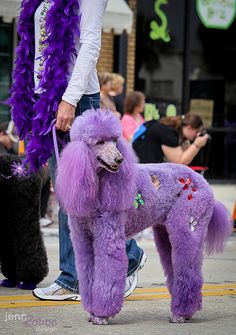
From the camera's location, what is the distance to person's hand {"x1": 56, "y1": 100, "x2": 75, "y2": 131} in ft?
17.6

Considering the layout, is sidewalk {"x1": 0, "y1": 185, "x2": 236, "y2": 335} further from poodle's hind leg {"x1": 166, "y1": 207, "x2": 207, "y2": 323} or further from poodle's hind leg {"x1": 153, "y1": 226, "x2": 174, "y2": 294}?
poodle's hind leg {"x1": 153, "y1": 226, "x2": 174, "y2": 294}

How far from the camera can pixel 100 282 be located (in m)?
4.81

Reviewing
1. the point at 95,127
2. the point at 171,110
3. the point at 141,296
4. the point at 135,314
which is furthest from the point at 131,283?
the point at 171,110

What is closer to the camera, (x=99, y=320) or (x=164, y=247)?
(x=99, y=320)

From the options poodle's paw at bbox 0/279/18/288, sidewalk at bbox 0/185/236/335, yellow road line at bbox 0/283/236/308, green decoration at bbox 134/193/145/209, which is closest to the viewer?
sidewalk at bbox 0/185/236/335

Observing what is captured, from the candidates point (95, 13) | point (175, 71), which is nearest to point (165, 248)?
point (95, 13)

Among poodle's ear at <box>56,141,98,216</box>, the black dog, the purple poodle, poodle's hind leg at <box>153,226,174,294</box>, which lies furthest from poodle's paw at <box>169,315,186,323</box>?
the black dog

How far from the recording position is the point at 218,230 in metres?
5.41

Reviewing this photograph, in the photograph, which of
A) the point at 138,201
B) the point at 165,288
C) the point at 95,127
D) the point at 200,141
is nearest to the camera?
the point at 95,127

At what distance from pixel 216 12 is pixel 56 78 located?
11338mm

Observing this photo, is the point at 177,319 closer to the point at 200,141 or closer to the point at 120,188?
the point at 120,188

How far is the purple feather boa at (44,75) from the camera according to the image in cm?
541

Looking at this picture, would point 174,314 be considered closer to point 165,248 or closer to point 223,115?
point 165,248

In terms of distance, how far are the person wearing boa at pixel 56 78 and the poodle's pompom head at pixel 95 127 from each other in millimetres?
464
